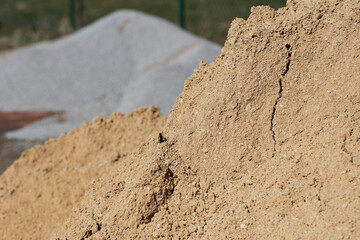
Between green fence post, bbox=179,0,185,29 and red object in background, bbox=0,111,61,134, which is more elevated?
green fence post, bbox=179,0,185,29

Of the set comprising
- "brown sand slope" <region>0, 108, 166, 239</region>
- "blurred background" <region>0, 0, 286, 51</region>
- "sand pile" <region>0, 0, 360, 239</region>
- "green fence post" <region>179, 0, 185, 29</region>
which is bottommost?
"sand pile" <region>0, 0, 360, 239</region>

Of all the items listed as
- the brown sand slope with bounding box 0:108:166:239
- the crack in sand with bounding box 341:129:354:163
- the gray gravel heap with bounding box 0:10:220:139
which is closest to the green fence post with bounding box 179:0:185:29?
the gray gravel heap with bounding box 0:10:220:139

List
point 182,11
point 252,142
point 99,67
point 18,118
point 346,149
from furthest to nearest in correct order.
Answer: point 182,11 → point 99,67 → point 18,118 → point 252,142 → point 346,149

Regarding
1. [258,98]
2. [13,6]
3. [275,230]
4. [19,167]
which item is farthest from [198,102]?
[13,6]

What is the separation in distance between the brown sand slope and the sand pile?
0.45 metres

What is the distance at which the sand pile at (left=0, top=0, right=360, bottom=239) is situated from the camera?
69.3 inches

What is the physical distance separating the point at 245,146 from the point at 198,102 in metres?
0.29

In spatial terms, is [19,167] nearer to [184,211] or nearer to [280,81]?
[184,211]

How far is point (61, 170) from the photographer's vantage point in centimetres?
274

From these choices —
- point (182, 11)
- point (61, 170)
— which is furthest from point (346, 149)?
point (182, 11)

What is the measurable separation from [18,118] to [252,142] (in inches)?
243

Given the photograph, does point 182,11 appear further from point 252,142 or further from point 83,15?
point 252,142

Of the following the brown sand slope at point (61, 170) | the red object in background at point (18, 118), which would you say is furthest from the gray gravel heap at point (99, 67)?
the brown sand slope at point (61, 170)

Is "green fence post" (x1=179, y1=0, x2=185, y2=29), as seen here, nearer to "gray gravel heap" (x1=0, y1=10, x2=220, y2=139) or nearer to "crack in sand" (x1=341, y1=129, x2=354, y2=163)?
"gray gravel heap" (x1=0, y1=10, x2=220, y2=139)
